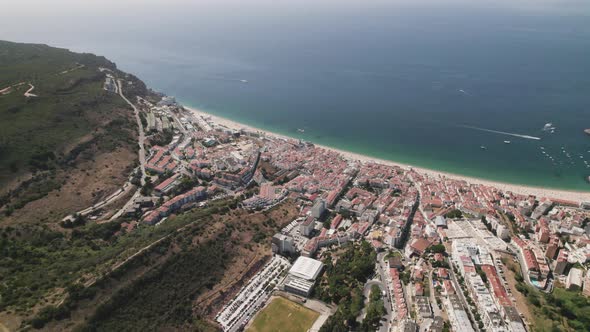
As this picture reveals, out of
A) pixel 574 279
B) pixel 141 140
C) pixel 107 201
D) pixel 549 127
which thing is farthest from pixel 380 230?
pixel 549 127

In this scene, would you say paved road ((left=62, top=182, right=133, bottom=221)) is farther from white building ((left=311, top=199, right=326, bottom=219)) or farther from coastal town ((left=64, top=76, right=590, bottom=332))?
white building ((left=311, top=199, right=326, bottom=219))

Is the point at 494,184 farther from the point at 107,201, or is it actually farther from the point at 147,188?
the point at 107,201

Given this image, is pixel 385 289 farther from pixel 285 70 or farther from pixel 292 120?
pixel 285 70

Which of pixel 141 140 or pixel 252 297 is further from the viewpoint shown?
pixel 141 140

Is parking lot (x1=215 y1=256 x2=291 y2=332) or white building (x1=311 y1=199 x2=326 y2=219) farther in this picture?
white building (x1=311 y1=199 x2=326 y2=219)

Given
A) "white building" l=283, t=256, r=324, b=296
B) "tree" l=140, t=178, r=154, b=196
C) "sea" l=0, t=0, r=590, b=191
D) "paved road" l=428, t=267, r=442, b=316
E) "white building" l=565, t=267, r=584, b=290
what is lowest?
"tree" l=140, t=178, r=154, b=196

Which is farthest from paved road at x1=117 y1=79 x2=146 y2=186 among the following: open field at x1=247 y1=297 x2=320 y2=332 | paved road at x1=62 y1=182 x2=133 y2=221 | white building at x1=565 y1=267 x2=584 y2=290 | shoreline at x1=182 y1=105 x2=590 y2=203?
white building at x1=565 y1=267 x2=584 y2=290
